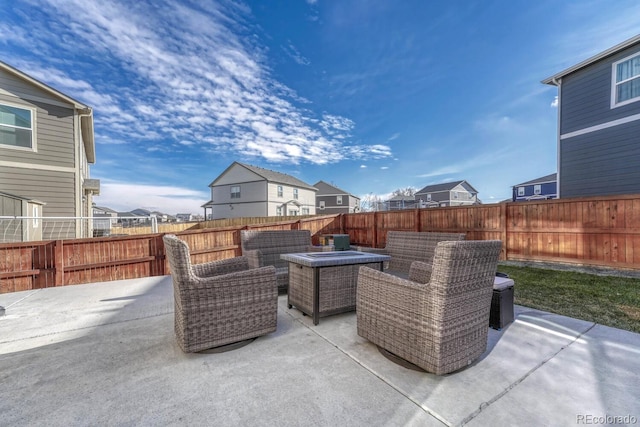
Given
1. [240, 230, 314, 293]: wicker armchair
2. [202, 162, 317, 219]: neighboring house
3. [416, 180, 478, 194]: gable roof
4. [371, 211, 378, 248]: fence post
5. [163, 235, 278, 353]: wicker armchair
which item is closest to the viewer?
[163, 235, 278, 353]: wicker armchair

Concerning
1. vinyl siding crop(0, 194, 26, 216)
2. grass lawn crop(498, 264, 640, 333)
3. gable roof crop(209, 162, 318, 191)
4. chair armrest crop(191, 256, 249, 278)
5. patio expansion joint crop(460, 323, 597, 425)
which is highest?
gable roof crop(209, 162, 318, 191)

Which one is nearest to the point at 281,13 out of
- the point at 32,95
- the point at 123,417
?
the point at 32,95

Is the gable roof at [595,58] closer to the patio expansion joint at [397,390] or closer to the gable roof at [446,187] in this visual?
the patio expansion joint at [397,390]

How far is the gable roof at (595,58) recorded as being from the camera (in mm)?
6824

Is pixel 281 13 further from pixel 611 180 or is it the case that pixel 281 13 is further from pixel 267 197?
pixel 267 197

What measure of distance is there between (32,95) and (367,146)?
16.0 m

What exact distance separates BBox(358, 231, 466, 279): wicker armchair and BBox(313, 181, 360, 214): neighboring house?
2544 centimetres

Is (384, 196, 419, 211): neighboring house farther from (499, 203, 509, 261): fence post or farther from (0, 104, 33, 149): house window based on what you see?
(0, 104, 33, 149): house window

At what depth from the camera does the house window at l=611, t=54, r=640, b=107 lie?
7008 millimetres

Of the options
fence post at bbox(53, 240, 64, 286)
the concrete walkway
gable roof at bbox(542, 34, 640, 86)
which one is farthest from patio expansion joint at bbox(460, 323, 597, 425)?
gable roof at bbox(542, 34, 640, 86)

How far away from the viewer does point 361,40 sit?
874 cm

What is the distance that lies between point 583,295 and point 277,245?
442 centimetres

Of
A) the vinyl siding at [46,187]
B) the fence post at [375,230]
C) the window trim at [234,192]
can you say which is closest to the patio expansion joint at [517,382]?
the fence post at [375,230]

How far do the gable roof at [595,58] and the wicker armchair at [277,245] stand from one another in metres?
10.0
